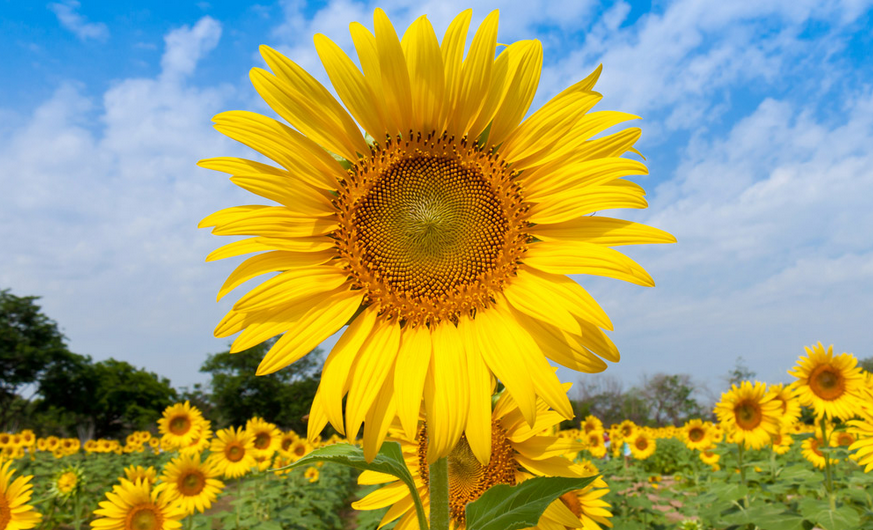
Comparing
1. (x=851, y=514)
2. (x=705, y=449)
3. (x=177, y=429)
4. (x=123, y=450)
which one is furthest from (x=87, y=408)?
(x=851, y=514)

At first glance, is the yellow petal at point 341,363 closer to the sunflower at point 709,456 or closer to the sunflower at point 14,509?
the sunflower at point 14,509

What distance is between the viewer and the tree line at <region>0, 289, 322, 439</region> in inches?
1933

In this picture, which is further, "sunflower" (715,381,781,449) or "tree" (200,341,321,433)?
"tree" (200,341,321,433)

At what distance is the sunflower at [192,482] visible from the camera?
261 inches

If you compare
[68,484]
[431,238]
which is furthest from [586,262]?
[68,484]

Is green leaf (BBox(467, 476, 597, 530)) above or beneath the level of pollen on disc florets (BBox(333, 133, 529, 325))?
beneath

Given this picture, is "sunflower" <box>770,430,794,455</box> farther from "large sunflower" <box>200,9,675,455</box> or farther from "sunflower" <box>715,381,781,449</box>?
"large sunflower" <box>200,9,675,455</box>

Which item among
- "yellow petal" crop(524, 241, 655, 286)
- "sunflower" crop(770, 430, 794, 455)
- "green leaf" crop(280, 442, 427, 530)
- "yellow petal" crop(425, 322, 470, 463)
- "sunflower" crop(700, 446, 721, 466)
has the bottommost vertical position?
"green leaf" crop(280, 442, 427, 530)

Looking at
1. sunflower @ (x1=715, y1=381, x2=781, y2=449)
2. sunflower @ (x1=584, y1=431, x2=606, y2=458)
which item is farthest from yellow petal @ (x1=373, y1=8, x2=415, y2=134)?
sunflower @ (x1=584, y1=431, x2=606, y2=458)

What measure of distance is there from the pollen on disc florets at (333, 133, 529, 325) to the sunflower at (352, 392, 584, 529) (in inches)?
35.7

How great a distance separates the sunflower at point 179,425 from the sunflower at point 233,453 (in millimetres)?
778

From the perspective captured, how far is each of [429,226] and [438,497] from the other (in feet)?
2.67

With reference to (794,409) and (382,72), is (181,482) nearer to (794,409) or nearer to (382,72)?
(382,72)

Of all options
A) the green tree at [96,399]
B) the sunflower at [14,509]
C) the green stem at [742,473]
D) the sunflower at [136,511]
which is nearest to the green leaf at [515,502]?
the green stem at [742,473]
